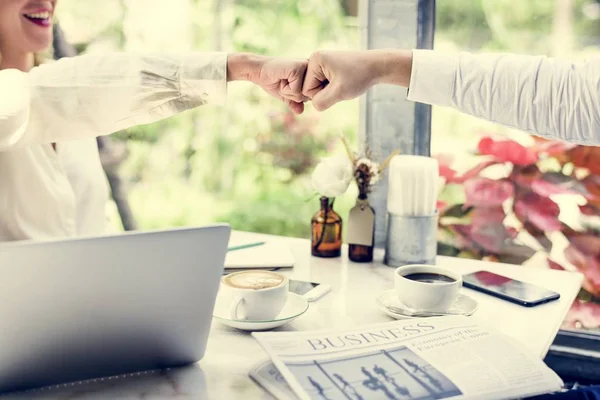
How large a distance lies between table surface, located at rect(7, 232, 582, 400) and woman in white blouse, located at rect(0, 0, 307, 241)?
41 centimetres

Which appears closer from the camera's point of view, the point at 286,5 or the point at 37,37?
the point at 37,37

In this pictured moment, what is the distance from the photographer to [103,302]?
2.49 feet

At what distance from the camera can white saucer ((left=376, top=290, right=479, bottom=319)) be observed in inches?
42.2

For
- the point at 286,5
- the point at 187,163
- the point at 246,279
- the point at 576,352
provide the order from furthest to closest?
the point at 187,163, the point at 286,5, the point at 576,352, the point at 246,279

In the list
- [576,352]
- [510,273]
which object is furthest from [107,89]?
[576,352]

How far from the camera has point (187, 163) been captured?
9.61 ft

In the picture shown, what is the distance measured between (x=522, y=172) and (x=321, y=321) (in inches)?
37.0

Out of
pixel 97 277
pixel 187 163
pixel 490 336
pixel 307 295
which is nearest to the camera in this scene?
pixel 97 277

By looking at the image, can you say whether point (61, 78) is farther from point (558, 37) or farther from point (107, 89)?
point (558, 37)

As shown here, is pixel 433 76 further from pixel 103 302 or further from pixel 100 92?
pixel 103 302

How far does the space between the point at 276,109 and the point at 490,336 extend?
6.22 feet

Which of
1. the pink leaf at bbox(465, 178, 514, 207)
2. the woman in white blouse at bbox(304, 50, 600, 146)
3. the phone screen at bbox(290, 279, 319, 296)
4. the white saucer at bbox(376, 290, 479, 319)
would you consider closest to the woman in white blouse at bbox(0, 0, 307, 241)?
the woman in white blouse at bbox(304, 50, 600, 146)

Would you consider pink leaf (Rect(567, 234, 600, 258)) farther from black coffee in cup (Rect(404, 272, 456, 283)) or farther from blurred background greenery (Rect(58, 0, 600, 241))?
blurred background greenery (Rect(58, 0, 600, 241))

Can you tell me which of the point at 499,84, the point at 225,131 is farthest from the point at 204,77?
the point at 225,131
